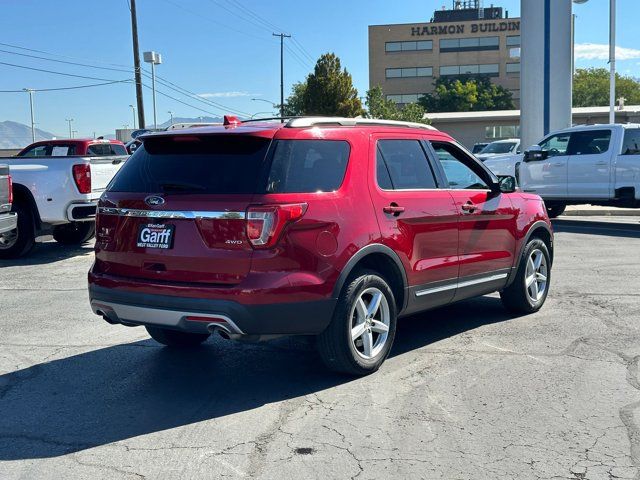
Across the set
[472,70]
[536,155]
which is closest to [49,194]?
[536,155]

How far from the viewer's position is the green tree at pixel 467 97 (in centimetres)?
7225

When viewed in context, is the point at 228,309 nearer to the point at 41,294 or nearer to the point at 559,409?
the point at 559,409

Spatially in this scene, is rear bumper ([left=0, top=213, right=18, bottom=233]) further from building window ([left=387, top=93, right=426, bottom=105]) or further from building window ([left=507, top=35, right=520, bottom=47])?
building window ([left=507, top=35, right=520, bottom=47])

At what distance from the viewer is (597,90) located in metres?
87.7

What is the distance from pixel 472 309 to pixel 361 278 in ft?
9.73

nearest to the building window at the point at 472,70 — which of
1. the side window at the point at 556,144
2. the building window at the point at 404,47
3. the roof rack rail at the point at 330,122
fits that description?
the building window at the point at 404,47

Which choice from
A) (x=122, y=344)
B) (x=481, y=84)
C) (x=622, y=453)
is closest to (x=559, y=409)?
(x=622, y=453)

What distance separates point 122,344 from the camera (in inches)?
254

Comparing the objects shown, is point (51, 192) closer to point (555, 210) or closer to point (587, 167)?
point (587, 167)

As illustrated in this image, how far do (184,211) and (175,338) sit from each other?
1.77m

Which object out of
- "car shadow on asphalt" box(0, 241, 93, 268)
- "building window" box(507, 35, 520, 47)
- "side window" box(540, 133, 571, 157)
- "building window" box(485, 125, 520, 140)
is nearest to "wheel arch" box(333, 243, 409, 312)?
"car shadow on asphalt" box(0, 241, 93, 268)

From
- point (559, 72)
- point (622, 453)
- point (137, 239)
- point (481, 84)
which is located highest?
point (481, 84)

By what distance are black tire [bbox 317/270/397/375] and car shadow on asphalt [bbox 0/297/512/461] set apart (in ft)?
0.67

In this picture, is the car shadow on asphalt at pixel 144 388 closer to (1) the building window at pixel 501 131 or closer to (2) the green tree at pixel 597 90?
(1) the building window at pixel 501 131
